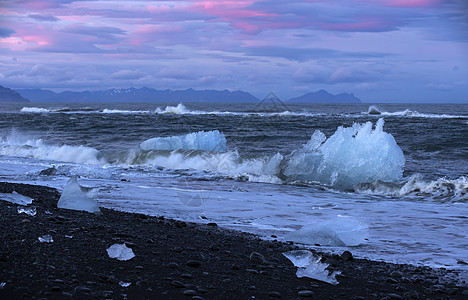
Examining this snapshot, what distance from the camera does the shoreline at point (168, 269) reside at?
316 centimetres

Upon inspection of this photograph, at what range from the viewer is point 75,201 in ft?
19.9

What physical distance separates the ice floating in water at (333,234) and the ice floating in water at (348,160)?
16.6 ft

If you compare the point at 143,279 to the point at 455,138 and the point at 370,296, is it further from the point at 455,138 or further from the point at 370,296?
the point at 455,138

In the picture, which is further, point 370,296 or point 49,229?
point 49,229

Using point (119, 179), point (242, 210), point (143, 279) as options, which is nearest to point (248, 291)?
point (143, 279)

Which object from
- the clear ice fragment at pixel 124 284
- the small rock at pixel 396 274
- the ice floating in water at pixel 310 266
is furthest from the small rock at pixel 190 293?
the small rock at pixel 396 274

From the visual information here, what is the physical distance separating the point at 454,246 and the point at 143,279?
3705mm

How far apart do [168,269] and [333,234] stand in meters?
2.35

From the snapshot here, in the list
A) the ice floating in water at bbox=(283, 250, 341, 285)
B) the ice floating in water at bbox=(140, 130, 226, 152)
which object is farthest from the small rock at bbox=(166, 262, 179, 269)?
the ice floating in water at bbox=(140, 130, 226, 152)

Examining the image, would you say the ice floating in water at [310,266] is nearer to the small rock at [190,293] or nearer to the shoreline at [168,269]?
the shoreline at [168,269]

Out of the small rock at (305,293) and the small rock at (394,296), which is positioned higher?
the small rock at (305,293)

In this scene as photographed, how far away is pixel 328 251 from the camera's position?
5.00 m

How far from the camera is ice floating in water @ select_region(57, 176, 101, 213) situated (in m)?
5.98

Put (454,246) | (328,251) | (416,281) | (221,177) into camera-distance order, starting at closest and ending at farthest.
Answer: (416,281) → (328,251) → (454,246) → (221,177)
